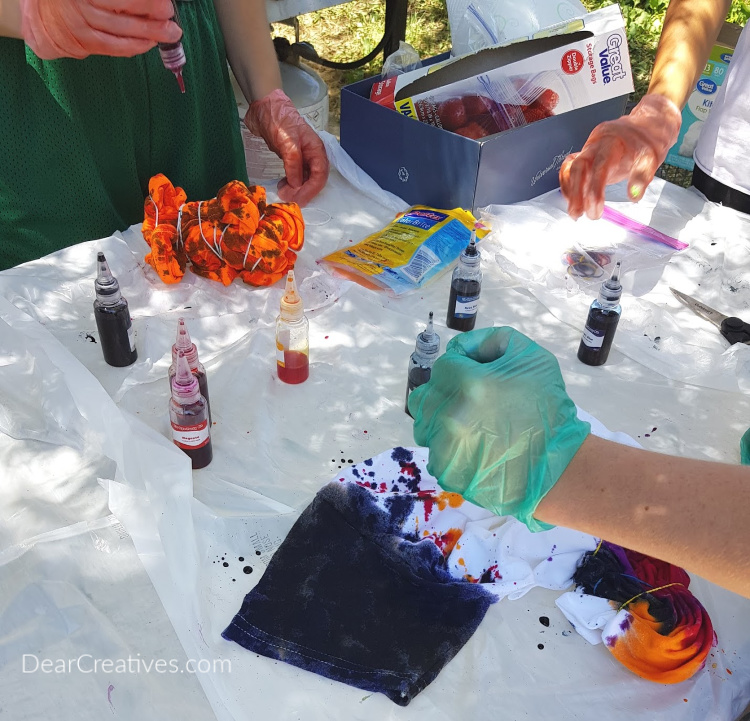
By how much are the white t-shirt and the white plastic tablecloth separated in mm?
415

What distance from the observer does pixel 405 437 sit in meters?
1.31

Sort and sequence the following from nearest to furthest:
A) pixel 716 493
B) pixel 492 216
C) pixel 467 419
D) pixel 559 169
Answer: pixel 716 493 < pixel 467 419 < pixel 492 216 < pixel 559 169

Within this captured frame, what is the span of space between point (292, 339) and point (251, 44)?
1058mm

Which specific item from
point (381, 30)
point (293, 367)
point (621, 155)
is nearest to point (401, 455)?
point (293, 367)

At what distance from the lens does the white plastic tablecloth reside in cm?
93

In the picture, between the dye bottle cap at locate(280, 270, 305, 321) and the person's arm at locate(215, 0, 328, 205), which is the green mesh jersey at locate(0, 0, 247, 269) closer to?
the person's arm at locate(215, 0, 328, 205)

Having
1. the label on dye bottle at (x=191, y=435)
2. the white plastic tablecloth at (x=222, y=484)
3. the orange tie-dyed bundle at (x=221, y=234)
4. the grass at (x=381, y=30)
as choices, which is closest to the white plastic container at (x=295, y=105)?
the orange tie-dyed bundle at (x=221, y=234)

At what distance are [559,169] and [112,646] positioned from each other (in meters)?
1.66

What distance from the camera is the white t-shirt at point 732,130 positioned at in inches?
71.6

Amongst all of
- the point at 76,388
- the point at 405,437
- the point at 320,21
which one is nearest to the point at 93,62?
the point at 76,388

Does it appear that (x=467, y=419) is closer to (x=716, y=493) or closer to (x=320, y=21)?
(x=716, y=493)

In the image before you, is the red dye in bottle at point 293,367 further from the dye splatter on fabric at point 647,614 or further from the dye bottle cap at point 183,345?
the dye splatter on fabric at point 647,614

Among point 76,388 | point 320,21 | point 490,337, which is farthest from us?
point 320,21

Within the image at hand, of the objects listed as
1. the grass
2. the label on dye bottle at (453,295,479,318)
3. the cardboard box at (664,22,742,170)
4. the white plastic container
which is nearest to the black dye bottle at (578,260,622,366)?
the label on dye bottle at (453,295,479,318)
